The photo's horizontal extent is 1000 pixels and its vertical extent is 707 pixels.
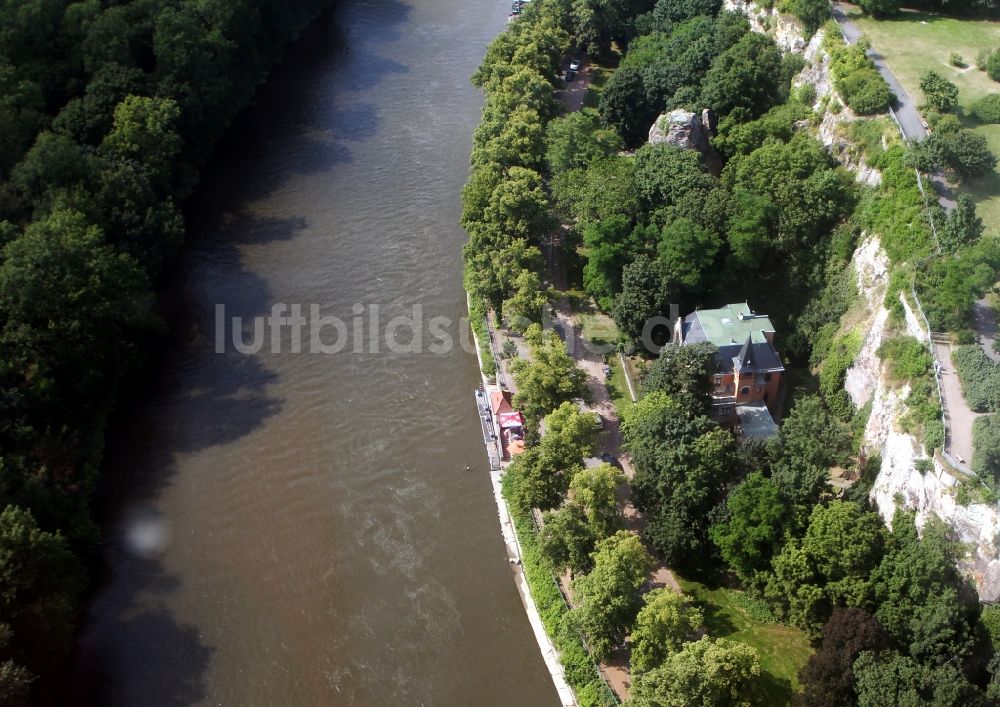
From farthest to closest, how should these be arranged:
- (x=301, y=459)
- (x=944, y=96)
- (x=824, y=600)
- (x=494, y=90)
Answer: (x=494, y=90), (x=944, y=96), (x=301, y=459), (x=824, y=600)

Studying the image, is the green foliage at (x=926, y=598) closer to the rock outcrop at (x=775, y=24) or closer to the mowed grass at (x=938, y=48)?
the mowed grass at (x=938, y=48)

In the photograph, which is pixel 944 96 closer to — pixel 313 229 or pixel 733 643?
pixel 733 643

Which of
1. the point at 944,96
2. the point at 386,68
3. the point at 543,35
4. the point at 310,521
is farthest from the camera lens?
the point at 386,68

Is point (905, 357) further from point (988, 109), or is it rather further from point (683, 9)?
point (683, 9)

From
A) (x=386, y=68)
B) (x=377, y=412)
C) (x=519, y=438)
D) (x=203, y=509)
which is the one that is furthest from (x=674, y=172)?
(x=386, y=68)

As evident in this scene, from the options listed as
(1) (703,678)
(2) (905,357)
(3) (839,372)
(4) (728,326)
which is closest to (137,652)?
(1) (703,678)

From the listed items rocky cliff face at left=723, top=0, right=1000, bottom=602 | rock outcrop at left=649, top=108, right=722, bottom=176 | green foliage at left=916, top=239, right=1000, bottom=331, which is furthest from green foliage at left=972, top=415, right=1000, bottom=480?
rock outcrop at left=649, top=108, right=722, bottom=176
